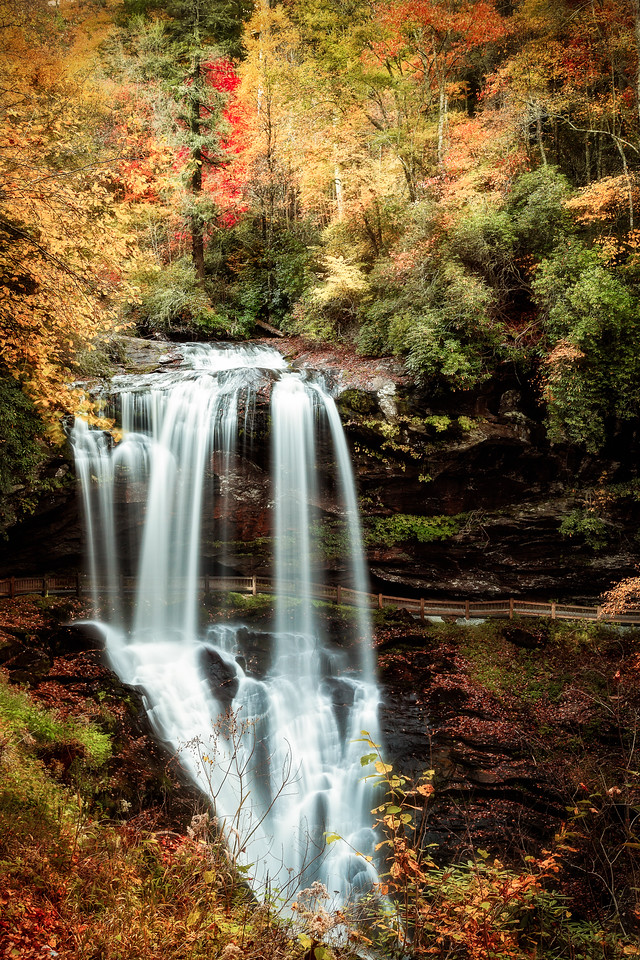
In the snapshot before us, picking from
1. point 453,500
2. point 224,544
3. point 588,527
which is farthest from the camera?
point 224,544

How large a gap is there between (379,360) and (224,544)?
6797mm

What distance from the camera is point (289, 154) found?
1964cm

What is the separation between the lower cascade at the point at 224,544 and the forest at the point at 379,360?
631 millimetres

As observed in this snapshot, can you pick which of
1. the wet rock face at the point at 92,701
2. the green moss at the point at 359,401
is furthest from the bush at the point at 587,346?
Result: the wet rock face at the point at 92,701

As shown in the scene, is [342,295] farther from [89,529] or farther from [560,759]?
[560,759]

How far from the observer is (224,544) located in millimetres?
14195

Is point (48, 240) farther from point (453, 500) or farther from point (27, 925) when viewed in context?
point (453, 500)

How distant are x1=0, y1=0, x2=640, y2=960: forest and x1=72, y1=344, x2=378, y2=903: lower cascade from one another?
63cm

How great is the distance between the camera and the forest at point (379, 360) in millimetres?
3863

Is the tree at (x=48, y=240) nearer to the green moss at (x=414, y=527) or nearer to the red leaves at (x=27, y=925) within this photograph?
the red leaves at (x=27, y=925)

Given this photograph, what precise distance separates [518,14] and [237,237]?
40.9 feet

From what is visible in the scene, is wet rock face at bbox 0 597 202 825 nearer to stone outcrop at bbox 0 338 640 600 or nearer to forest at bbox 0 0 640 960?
forest at bbox 0 0 640 960

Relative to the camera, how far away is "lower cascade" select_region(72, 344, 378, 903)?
1029cm

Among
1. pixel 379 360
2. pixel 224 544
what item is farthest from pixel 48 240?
pixel 379 360
